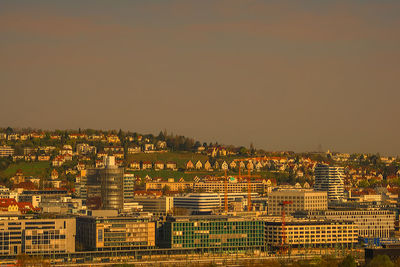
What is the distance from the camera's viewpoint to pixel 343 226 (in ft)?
355

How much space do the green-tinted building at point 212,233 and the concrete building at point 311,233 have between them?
1.77 m

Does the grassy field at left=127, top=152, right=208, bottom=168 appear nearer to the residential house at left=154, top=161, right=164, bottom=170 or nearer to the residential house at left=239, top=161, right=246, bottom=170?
the residential house at left=154, top=161, right=164, bottom=170

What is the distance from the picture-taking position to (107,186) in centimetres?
12262

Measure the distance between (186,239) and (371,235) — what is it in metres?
29.8

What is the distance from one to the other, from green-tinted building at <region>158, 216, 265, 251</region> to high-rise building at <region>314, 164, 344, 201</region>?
49.9 metres

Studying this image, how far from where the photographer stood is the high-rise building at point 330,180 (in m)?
152

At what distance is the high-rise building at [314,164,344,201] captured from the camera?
499 feet

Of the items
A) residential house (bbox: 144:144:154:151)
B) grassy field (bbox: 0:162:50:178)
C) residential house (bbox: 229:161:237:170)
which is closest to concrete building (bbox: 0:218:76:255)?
grassy field (bbox: 0:162:50:178)

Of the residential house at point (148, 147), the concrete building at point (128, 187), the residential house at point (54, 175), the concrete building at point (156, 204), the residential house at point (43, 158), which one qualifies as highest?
the residential house at point (148, 147)

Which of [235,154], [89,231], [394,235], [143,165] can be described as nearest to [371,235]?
[394,235]

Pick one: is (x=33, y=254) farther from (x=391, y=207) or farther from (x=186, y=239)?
(x=391, y=207)

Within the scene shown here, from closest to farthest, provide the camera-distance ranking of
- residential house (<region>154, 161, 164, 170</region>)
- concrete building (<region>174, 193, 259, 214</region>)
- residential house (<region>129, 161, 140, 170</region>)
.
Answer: concrete building (<region>174, 193, 259, 214</region>)
residential house (<region>129, 161, 140, 170</region>)
residential house (<region>154, 161, 164, 170</region>)

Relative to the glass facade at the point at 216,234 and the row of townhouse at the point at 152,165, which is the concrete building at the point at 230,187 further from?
the glass facade at the point at 216,234

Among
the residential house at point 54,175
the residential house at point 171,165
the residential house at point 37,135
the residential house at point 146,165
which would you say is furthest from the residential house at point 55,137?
the residential house at point 54,175
